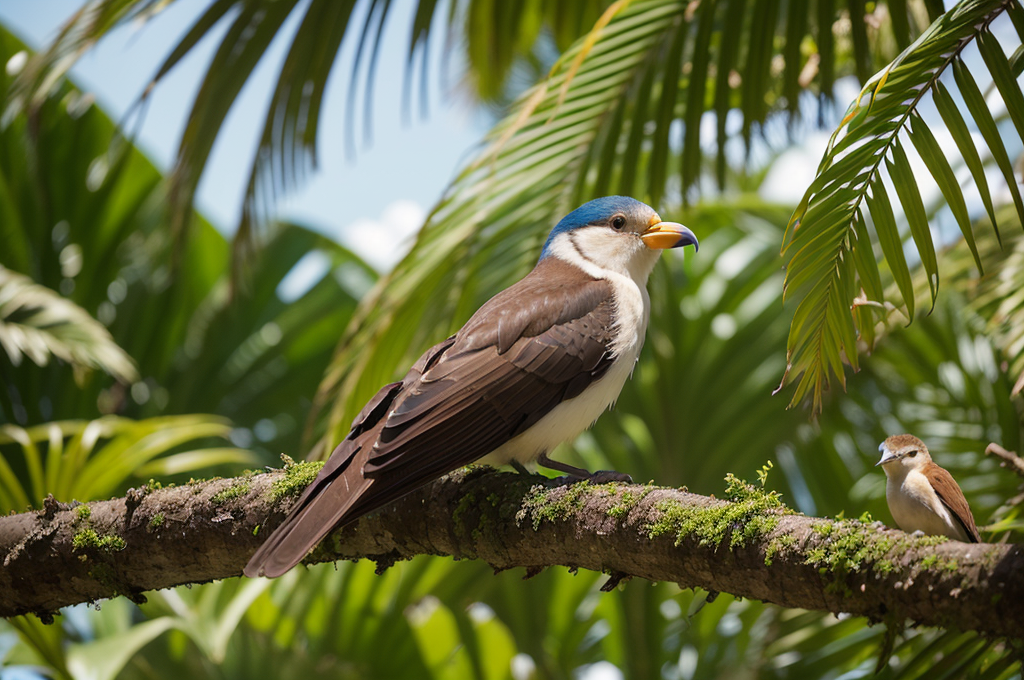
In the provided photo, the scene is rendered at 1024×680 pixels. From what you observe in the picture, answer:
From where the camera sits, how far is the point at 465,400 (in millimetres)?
2459

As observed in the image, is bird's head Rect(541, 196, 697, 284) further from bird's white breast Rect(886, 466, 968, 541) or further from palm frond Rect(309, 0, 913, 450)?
bird's white breast Rect(886, 466, 968, 541)

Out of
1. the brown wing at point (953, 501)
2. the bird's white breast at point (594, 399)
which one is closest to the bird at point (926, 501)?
the brown wing at point (953, 501)

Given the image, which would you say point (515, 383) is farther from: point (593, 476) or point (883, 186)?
point (883, 186)

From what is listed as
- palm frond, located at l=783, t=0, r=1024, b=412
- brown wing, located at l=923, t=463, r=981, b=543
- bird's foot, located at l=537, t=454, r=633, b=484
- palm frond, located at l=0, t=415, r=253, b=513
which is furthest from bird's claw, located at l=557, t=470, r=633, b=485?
palm frond, located at l=0, t=415, r=253, b=513

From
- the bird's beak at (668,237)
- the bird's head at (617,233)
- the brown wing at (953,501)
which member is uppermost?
the bird's head at (617,233)

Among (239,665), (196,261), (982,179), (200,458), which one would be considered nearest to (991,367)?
(982,179)

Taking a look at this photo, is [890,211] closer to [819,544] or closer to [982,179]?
[982,179]

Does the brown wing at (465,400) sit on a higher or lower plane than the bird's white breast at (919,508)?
higher

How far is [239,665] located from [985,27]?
524cm

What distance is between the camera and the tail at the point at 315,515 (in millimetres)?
1964

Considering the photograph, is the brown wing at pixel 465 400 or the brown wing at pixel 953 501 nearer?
the brown wing at pixel 953 501

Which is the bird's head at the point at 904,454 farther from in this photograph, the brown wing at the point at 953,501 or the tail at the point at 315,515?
the tail at the point at 315,515

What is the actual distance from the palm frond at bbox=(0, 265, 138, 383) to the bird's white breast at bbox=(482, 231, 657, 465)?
10.4 ft

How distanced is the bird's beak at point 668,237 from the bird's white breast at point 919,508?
1364mm
